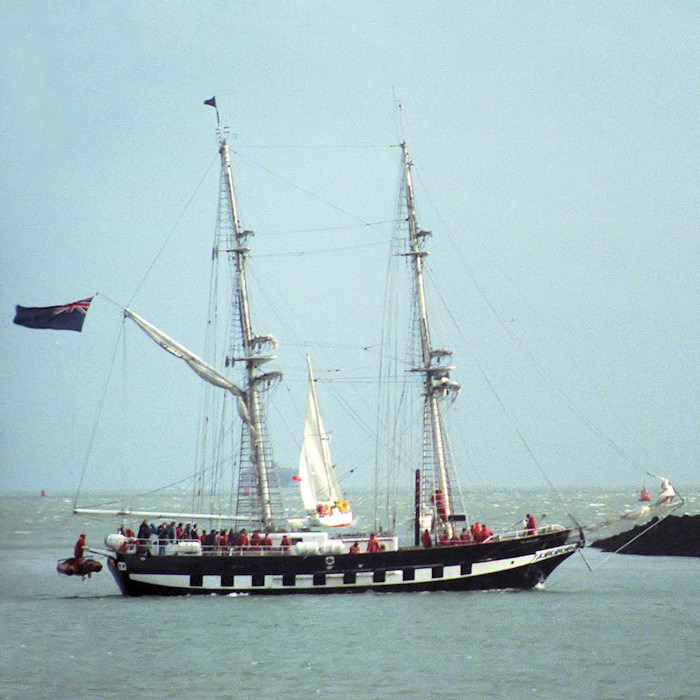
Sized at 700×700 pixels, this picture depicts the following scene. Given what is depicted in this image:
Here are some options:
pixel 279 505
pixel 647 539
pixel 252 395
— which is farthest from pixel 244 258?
pixel 647 539

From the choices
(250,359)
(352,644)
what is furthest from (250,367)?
(352,644)

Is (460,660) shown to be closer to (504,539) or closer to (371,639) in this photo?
(371,639)

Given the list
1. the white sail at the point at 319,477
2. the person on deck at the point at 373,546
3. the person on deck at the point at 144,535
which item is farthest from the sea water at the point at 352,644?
the white sail at the point at 319,477

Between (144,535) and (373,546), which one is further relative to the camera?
(144,535)

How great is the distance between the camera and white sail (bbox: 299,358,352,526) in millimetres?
68750

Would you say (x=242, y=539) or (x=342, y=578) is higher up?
(x=242, y=539)

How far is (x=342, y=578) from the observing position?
55031mm

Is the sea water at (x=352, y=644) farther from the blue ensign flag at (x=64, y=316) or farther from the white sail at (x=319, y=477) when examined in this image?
the white sail at (x=319, y=477)

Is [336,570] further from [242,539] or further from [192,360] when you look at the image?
[192,360]

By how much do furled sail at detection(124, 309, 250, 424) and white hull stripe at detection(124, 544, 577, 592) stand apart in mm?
9376

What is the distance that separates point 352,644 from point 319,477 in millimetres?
27552

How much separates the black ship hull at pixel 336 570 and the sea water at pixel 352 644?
863 millimetres

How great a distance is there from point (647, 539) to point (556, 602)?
4006cm

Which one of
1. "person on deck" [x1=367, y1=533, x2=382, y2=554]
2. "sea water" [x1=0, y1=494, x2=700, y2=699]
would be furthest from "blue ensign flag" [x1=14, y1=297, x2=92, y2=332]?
"person on deck" [x1=367, y1=533, x2=382, y2=554]
